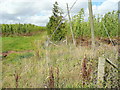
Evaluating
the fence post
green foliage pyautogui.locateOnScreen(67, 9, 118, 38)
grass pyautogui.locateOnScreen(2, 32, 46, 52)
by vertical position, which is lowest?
the fence post

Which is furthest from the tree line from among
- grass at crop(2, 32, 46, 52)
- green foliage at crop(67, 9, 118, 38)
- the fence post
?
the fence post

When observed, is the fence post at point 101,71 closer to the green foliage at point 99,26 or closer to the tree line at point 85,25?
the tree line at point 85,25

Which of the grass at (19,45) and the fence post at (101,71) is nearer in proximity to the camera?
the fence post at (101,71)

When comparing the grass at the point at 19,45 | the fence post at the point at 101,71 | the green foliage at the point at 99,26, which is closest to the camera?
the fence post at the point at 101,71

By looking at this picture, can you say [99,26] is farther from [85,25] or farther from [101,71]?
[101,71]

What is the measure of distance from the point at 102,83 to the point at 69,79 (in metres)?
0.59

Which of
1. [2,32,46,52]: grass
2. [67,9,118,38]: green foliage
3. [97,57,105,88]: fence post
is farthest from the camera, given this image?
[67,9,118,38]: green foliage

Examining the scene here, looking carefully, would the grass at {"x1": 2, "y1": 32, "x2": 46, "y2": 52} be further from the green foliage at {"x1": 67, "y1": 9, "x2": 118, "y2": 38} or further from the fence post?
the fence post

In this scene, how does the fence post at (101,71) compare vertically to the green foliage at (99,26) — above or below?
below

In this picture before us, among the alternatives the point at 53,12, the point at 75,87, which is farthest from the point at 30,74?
the point at 53,12

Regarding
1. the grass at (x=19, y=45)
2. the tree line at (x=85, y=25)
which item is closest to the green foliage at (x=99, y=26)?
the tree line at (x=85, y=25)

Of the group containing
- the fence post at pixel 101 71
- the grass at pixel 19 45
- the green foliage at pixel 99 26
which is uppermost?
the green foliage at pixel 99 26

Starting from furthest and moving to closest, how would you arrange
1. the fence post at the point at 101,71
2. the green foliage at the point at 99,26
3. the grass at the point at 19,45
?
the green foliage at the point at 99,26 → the grass at the point at 19,45 → the fence post at the point at 101,71

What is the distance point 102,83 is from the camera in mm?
1917
